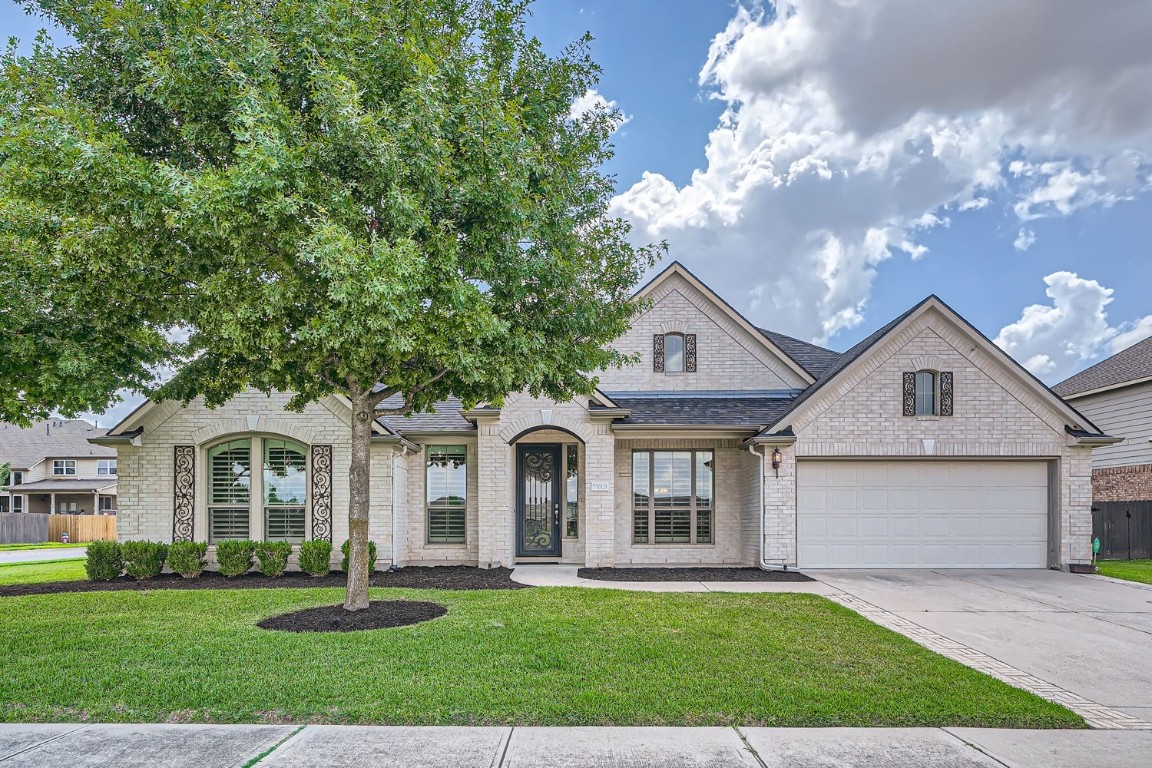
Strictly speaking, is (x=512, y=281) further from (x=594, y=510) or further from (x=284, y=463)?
(x=284, y=463)

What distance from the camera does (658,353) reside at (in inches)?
648

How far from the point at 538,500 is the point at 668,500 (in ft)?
9.14

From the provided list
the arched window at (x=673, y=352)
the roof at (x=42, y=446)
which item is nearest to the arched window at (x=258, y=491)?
the arched window at (x=673, y=352)

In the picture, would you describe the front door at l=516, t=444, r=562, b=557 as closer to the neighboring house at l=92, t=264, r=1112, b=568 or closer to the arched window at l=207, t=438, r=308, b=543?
the neighboring house at l=92, t=264, r=1112, b=568

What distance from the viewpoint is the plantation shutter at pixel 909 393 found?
14312mm

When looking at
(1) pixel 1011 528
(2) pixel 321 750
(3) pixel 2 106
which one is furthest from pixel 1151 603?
(3) pixel 2 106

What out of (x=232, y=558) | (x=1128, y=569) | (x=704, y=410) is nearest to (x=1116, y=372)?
(x=1128, y=569)

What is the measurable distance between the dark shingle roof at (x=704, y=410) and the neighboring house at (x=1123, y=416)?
10999 millimetres

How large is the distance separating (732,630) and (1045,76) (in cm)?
1264

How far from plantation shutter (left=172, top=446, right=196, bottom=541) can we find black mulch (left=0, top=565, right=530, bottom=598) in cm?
83

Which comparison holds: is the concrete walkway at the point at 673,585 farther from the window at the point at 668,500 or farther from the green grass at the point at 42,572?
the green grass at the point at 42,572

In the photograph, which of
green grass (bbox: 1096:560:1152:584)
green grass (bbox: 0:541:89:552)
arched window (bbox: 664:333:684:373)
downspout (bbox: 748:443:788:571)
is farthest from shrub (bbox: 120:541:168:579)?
green grass (bbox: 0:541:89:552)

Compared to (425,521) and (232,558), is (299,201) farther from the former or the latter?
(425,521)

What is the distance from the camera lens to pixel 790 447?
14.1m
